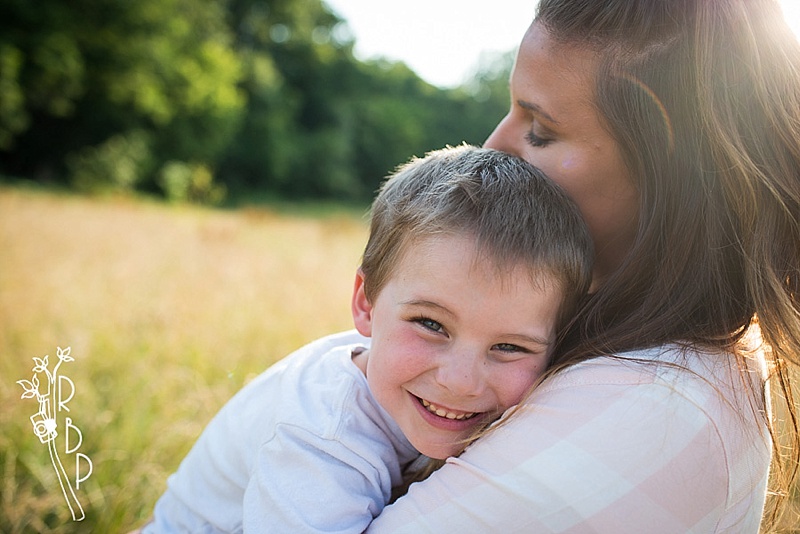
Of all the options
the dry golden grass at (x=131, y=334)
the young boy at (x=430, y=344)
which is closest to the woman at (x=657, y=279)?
the young boy at (x=430, y=344)

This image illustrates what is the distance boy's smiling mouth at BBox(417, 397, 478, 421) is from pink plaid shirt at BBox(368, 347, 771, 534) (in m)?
0.16

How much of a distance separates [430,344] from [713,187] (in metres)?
0.64

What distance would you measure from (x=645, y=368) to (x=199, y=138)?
29.7 m

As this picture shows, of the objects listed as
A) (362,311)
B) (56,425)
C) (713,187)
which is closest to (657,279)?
(713,187)

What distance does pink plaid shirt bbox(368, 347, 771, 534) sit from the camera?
1016 millimetres

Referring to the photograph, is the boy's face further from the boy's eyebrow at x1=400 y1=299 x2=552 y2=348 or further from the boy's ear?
the boy's ear

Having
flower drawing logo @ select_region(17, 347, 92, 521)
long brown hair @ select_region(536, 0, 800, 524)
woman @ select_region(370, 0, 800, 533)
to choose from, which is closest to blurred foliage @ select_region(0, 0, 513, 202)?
flower drawing logo @ select_region(17, 347, 92, 521)

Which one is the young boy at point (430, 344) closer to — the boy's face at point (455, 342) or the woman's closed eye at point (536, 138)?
the boy's face at point (455, 342)

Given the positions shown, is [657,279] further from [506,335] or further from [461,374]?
[461,374]

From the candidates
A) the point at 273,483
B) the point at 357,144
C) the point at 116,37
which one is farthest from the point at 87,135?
the point at 273,483

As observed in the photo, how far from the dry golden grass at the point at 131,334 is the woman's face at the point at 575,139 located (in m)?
1.06

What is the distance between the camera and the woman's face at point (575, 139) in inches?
58.4

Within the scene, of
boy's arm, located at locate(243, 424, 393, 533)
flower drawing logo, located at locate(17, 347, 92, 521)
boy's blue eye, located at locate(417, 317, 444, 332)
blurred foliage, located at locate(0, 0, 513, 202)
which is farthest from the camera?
blurred foliage, located at locate(0, 0, 513, 202)

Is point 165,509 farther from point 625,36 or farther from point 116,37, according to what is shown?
point 116,37
